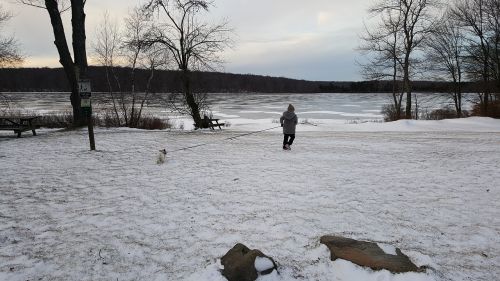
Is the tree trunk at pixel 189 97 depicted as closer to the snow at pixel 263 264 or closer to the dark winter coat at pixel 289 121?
the dark winter coat at pixel 289 121

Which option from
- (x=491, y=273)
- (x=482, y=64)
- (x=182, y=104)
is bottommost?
(x=491, y=273)

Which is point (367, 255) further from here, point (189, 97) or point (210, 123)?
point (189, 97)

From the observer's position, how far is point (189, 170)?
9156mm

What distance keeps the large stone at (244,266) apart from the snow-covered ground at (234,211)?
137 millimetres

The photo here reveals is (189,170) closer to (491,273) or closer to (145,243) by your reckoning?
(145,243)

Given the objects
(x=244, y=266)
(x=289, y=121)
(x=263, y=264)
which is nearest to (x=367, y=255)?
(x=263, y=264)

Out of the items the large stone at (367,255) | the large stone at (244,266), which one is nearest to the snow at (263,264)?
the large stone at (244,266)

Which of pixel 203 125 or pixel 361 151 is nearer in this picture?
pixel 361 151

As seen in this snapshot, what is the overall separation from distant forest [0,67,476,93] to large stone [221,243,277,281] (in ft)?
54.5

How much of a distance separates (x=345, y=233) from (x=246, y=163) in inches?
202

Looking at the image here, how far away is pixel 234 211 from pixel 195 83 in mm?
15234

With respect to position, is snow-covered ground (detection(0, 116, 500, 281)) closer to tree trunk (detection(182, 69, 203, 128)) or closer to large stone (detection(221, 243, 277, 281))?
large stone (detection(221, 243, 277, 281))

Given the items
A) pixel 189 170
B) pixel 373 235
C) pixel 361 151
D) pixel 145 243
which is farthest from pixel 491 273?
pixel 361 151

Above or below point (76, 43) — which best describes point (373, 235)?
below
